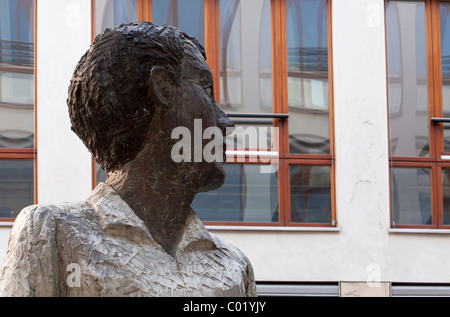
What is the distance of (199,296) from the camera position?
3.29 metres

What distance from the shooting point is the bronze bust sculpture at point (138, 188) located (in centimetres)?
315

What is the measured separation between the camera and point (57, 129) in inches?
531

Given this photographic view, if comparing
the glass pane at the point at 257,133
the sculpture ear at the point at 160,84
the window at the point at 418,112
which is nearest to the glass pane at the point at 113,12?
the glass pane at the point at 257,133

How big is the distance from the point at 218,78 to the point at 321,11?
1.92 meters

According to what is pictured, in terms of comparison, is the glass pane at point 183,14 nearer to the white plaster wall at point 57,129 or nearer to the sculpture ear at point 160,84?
the white plaster wall at point 57,129

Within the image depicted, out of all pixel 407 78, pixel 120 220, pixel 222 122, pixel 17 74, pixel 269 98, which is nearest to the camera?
pixel 120 220

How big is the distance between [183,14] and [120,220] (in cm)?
1091

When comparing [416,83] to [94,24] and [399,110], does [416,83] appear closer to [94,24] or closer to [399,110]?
[399,110]

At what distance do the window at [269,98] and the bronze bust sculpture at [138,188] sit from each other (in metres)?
10.2

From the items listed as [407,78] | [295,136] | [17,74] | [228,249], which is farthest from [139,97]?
[407,78]

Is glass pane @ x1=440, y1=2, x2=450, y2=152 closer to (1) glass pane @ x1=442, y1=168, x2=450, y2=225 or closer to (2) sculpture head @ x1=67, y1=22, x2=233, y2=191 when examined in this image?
(1) glass pane @ x1=442, y1=168, x2=450, y2=225

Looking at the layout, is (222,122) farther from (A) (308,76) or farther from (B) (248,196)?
(A) (308,76)

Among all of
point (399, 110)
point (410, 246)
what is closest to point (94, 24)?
point (399, 110)

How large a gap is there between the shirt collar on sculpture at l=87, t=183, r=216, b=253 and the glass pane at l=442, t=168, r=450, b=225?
1149cm
